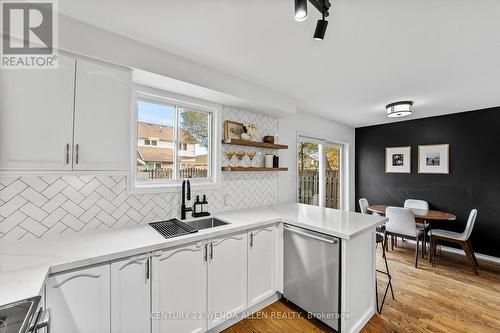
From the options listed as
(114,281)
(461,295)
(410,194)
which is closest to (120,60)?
(114,281)

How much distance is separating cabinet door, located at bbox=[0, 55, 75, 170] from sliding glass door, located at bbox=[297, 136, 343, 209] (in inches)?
117

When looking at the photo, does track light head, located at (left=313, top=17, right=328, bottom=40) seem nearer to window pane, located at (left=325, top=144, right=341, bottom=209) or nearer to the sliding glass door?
the sliding glass door

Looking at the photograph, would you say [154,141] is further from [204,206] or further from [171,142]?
[204,206]

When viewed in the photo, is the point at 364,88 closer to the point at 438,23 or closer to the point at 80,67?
the point at 438,23

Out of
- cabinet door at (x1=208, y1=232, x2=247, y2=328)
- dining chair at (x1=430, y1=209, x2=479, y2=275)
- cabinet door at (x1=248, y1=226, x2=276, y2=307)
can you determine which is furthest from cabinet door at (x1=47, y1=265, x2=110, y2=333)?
dining chair at (x1=430, y1=209, x2=479, y2=275)

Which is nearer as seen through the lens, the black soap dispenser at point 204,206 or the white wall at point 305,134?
the black soap dispenser at point 204,206

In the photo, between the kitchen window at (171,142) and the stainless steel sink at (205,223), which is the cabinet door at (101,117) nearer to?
the kitchen window at (171,142)

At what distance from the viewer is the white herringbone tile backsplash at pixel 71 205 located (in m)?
1.46

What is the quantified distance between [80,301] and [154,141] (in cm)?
139

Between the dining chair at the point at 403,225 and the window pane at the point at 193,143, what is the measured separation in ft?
9.51

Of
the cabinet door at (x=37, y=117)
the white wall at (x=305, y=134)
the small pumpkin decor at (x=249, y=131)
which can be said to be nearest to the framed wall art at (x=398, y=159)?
the white wall at (x=305, y=134)

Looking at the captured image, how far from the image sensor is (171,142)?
7.53 ft

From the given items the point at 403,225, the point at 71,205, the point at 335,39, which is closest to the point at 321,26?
the point at 335,39

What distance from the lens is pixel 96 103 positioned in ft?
4.88
